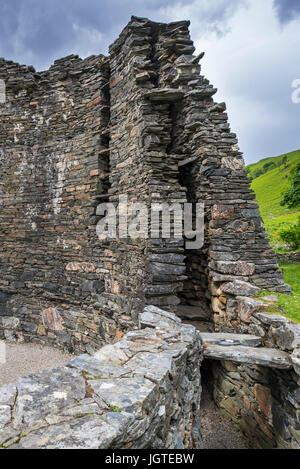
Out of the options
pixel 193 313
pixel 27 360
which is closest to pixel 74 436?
pixel 193 313

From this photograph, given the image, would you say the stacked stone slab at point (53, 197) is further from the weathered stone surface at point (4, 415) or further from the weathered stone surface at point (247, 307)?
the weathered stone surface at point (4, 415)

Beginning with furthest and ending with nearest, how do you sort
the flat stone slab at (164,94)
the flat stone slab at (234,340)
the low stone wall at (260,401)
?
the flat stone slab at (164,94) < the flat stone slab at (234,340) < the low stone wall at (260,401)

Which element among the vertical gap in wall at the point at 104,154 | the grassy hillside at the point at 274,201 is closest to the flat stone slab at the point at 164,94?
the vertical gap in wall at the point at 104,154

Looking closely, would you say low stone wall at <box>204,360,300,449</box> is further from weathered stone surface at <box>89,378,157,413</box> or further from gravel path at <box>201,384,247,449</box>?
weathered stone surface at <box>89,378,157,413</box>

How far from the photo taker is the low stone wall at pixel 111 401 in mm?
1694

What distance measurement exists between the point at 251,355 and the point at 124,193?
4539mm

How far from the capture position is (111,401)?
2027mm

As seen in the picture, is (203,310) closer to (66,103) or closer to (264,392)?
(264,392)

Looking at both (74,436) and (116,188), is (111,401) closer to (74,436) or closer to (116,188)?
(74,436)

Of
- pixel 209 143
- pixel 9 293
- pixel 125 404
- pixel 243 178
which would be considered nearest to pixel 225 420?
pixel 125 404

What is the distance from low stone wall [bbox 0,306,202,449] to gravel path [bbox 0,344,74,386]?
5054mm

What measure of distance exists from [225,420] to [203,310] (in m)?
2.10

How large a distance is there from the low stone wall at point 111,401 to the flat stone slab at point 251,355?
0.69 m

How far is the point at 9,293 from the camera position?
934 cm
